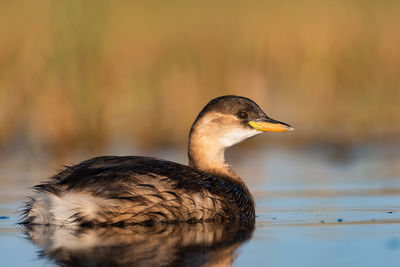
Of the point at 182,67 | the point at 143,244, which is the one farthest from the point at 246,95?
the point at 143,244

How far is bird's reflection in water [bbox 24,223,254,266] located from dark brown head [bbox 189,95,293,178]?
4.53ft

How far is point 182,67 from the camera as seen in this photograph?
1623cm

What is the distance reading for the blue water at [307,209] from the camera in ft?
20.7

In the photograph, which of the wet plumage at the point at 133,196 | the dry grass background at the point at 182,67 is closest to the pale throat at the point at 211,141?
the wet plumage at the point at 133,196

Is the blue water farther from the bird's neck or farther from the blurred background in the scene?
the bird's neck

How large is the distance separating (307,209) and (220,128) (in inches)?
47.7

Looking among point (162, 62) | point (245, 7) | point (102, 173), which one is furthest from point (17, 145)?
point (245, 7)

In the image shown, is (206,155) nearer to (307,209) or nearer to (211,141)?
(211,141)

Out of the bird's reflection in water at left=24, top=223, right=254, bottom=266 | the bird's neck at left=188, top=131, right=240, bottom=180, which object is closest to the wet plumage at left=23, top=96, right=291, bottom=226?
the bird's reflection in water at left=24, top=223, right=254, bottom=266

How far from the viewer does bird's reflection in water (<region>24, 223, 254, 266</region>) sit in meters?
6.17

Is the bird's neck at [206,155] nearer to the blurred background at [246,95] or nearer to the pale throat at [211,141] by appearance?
the pale throat at [211,141]

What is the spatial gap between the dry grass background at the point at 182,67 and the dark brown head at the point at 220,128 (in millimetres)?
4005

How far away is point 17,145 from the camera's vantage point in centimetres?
1322

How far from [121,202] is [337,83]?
1024cm
